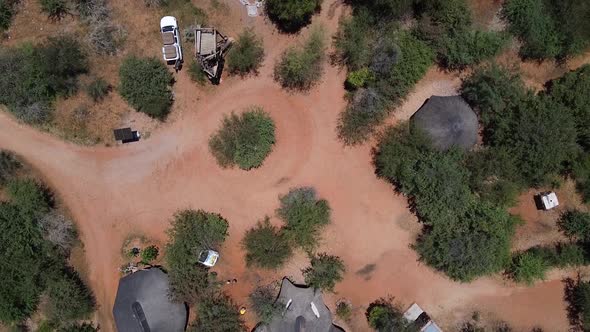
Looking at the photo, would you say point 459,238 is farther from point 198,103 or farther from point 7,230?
point 7,230

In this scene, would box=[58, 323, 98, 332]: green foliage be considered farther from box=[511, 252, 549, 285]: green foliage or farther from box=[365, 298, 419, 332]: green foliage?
box=[511, 252, 549, 285]: green foliage

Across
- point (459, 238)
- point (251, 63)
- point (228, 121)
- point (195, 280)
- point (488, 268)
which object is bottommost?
point (195, 280)

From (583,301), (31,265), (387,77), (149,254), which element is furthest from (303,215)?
(583,301)

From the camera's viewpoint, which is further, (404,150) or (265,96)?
(265,96)

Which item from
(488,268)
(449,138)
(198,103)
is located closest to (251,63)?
(198,103)

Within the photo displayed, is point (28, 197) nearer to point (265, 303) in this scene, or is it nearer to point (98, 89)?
point (98, 89)

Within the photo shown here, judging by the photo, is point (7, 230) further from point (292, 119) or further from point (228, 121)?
point (292, 119)

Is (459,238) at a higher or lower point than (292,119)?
lower
